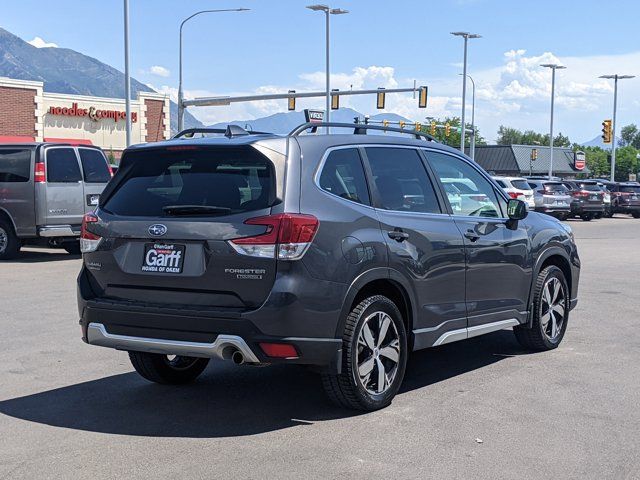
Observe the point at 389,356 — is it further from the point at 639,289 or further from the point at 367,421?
the point at 639,289

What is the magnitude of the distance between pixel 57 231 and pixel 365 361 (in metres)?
11.2

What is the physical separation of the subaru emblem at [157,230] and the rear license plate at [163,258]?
7 centimetres

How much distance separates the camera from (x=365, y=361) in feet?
18.8

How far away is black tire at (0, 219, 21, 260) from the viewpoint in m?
16.1

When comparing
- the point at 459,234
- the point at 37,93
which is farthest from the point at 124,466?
the point at 37,93

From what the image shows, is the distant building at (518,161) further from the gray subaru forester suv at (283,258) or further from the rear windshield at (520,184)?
the gray subaru forester suv at (283,258)

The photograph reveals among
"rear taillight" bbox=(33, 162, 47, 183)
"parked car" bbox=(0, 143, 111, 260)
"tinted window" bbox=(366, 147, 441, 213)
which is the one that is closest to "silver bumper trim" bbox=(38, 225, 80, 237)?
"parked car" bbox=(0, 143, 111, 260)

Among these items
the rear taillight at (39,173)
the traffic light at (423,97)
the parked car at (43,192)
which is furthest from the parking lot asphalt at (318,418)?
the traffic light at (423,97)

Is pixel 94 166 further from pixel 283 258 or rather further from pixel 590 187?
pixel 590 187

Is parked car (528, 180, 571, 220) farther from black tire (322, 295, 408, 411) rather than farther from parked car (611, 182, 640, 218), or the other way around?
black tire (322, 295, 408, 411)

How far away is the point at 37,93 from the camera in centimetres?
4969

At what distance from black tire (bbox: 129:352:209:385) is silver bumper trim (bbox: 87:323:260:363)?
2.54 ft

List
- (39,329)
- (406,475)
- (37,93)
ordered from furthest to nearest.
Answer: (37,93) < (39,329) < (406,475)

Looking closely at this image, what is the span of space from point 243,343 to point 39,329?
177 inches
